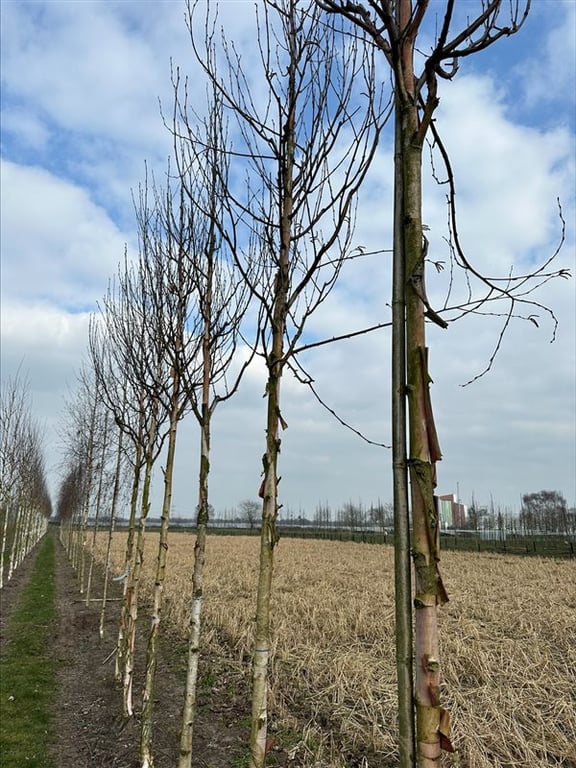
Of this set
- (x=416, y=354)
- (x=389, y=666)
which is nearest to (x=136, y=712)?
(x=389, y=666)

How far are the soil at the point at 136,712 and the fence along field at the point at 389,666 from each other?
51 centimetres

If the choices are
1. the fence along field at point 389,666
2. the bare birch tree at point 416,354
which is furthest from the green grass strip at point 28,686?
the bare birch tree at point 416,354

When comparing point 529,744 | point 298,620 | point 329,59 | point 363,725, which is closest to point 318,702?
point 363,725

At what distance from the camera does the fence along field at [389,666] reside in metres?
5.27

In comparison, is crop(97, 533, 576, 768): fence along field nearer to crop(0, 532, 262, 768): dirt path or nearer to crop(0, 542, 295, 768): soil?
crop(0, 542, 295, 768): soil

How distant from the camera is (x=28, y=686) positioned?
25.5 feet

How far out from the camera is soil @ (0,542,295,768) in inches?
214

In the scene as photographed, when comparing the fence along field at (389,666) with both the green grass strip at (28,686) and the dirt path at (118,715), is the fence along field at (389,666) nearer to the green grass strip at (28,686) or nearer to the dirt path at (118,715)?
the dirt path at (118,715)

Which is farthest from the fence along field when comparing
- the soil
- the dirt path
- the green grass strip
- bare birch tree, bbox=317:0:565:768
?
bare birch tree, bbox=317:0:565:768

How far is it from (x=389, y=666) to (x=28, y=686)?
16.7ft

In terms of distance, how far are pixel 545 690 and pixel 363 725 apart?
8.41 feet

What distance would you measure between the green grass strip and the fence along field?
248cm

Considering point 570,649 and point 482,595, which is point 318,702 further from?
point 482,595

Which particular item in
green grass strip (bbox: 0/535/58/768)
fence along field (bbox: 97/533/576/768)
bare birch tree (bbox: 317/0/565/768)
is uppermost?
bare birch tree (bbox: 317/0/565/768)
